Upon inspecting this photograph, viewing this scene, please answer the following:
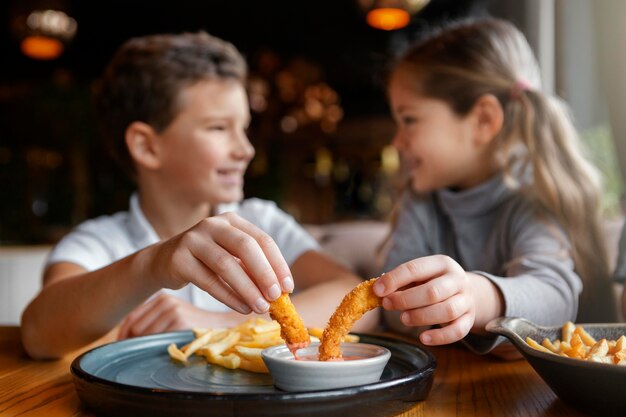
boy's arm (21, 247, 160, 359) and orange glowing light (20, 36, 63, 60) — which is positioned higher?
orange glowing light (20, 36, 63, 60)

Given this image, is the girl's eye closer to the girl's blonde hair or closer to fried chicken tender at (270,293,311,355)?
the girl's blonde hair

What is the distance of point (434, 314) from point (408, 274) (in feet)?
0.22

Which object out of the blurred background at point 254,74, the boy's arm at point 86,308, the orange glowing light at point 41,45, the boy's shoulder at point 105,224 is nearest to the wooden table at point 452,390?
the boy's arm at point 86,308

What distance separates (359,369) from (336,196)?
11392 millimetres

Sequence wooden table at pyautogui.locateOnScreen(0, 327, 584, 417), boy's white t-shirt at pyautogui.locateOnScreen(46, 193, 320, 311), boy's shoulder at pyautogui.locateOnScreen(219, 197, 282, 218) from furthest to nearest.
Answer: boy's shoulder at pyautogui.locateOnScreen(219, 197, 282, 218) < boy's white t-shirt at pyautogui.locateOnScreen(46, 193, 320, 311) < wooden table at pyautogui.locateOnScreen(0, 327, 584, 417)

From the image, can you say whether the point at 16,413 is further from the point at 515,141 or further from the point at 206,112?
the point at 515,141

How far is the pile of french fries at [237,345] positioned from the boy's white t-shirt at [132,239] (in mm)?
601

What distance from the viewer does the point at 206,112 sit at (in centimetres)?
180

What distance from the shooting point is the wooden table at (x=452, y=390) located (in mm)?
773

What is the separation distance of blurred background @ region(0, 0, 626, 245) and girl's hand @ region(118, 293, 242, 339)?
7.25 ft

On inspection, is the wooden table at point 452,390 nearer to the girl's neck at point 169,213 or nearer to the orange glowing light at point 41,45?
the girl's neck at point 169,213

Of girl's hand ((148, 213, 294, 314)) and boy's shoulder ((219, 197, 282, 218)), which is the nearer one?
girl's hand ((148, 213, 294, 314))

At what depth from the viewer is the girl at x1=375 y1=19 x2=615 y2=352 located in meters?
1.49

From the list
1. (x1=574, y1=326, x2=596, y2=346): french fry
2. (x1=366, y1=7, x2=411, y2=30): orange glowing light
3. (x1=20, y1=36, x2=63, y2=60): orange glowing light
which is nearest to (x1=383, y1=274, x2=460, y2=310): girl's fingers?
(x1=574, y1=326, x2=596, y2=346): french fry
